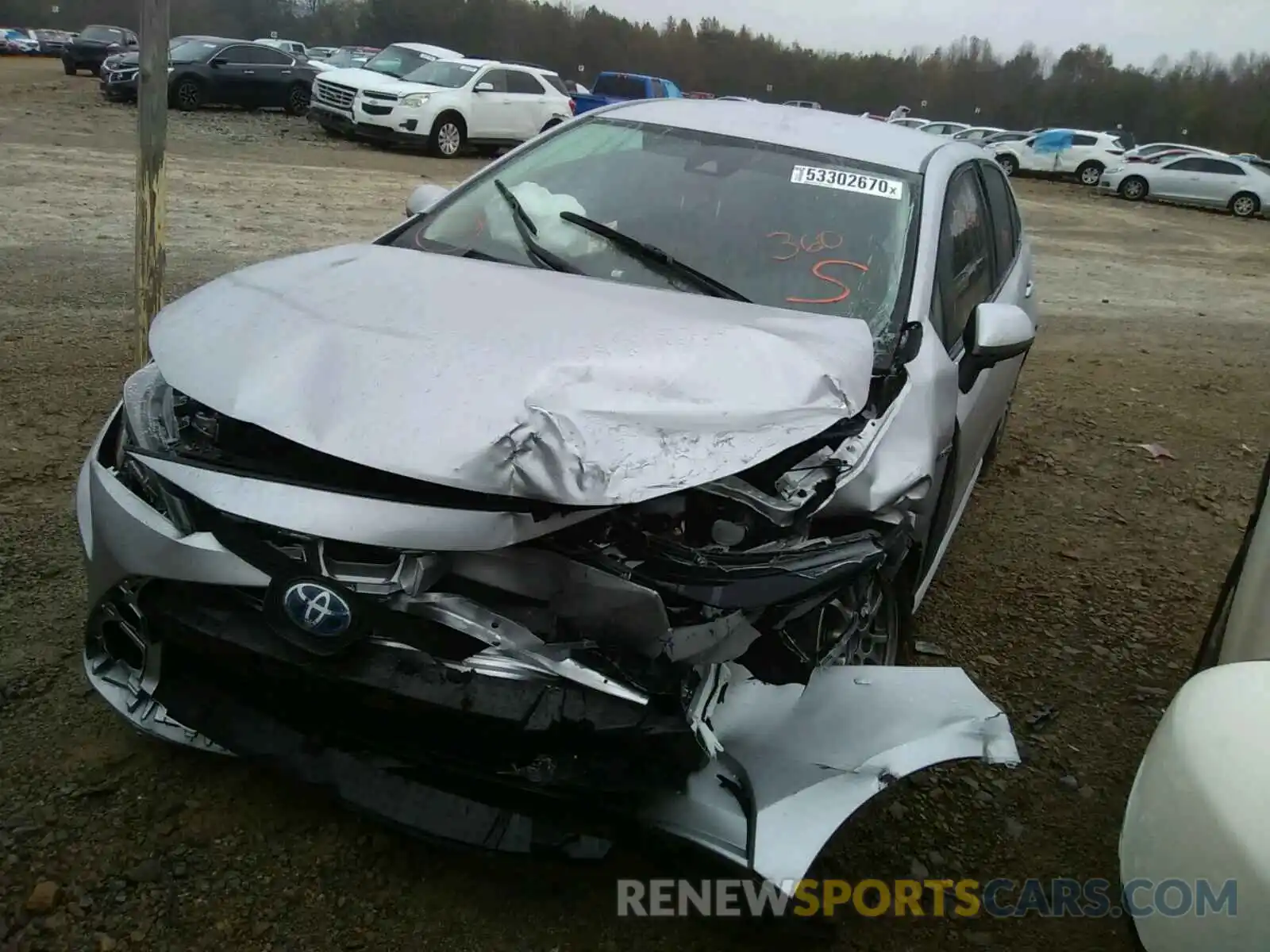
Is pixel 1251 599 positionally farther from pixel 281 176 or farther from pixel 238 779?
pixel 281 176

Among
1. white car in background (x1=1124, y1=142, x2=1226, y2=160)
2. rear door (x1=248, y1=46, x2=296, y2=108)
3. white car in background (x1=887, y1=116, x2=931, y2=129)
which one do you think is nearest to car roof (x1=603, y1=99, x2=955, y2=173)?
white car in background (x1=887, y1=116, x2=931, y2=129)

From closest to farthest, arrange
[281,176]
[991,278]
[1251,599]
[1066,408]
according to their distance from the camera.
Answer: [1251,599] → [991,278] → [1066,408] → [281,176]

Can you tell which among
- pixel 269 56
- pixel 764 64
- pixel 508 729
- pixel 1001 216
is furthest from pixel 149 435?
pixel 764 64

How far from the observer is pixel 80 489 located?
2488 mm

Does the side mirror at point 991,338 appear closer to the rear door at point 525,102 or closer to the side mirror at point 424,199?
the side mirror at point 424,199

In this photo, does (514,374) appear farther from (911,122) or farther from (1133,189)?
(911,122)

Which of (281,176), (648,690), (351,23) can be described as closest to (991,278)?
(648,690)

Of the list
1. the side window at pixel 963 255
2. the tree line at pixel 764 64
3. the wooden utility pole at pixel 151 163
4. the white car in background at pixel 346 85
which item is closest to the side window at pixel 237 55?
the white car in background at pixel 346 85

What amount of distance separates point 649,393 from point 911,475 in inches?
28.1

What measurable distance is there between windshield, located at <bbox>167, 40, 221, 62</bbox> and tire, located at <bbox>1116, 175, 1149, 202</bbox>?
20.3m

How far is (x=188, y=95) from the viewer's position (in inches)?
720

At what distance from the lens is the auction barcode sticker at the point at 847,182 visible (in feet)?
11.0

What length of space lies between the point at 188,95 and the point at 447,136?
5347 millimetres

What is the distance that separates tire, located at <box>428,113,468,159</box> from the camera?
16.3m
